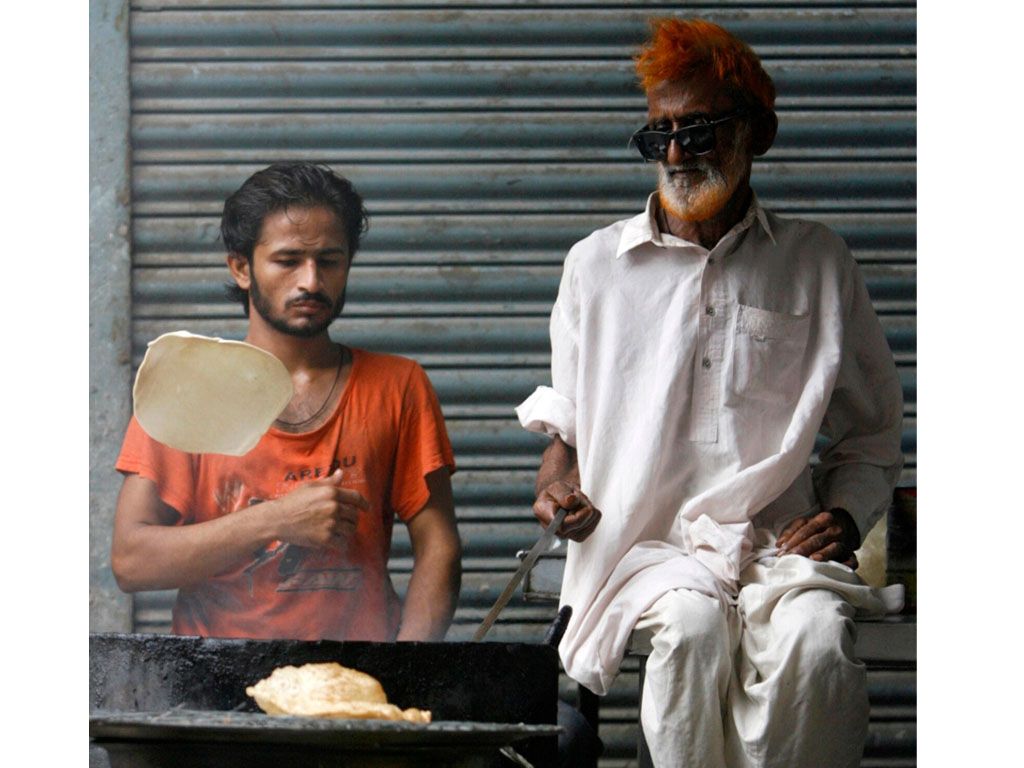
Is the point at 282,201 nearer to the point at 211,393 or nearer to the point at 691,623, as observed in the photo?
the point at 211,393

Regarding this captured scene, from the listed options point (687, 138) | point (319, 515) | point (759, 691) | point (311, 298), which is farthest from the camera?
point (311, 298)

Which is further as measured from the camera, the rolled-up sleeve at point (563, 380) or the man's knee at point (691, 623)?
the rolled-up sleeve at point (563, 380)

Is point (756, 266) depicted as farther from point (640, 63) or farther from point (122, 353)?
point (122, 353)

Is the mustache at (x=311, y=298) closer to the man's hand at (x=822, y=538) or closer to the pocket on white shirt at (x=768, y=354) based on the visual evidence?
the pocket on white shirt at (x=768, y=354)

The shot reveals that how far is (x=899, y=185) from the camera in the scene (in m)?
3.45

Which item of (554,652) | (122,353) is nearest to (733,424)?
(554,652)

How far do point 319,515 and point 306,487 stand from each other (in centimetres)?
9

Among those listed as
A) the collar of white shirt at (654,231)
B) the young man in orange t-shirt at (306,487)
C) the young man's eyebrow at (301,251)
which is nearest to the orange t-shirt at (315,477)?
the young man in orange t-shirt at (306,487)

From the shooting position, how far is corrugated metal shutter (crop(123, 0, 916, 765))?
3475 mm

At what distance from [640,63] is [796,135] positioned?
2.53ft

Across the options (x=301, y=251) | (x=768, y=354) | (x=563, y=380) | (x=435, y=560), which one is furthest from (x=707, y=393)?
(x=301, y=251)

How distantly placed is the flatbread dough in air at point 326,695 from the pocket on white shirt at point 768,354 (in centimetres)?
116

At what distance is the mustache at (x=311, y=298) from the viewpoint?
11.0 feet

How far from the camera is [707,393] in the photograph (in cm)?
287
